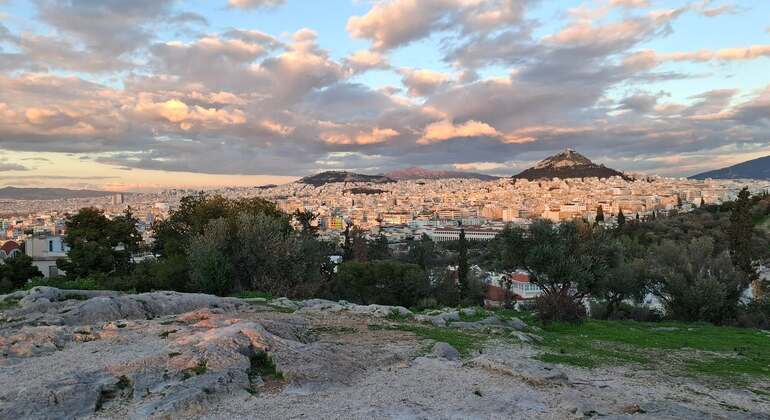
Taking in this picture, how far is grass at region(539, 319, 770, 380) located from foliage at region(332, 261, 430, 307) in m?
16.5

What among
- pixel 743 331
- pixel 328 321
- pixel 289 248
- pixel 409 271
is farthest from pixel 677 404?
pixel 409 271

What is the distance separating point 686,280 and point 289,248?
17469 mm

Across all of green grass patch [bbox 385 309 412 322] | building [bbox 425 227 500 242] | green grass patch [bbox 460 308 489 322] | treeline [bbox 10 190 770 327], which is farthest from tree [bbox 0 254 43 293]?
building [bbox 425 227 500 242]

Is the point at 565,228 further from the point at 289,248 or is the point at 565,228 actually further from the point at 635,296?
the point at 289,248

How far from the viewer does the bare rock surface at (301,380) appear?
7258mm

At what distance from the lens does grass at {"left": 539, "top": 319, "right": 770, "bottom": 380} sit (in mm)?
10617

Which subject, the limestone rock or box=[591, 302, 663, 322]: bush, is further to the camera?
box=[591, 302, 663, 322]: bush

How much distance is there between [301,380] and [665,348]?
9.42m

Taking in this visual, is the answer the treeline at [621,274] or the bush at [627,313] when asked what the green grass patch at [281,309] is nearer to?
the treeline at [621,274]

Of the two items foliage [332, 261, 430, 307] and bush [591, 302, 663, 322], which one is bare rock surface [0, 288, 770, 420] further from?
foliage [332, 261, 430, 307]

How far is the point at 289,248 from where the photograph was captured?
2389cm

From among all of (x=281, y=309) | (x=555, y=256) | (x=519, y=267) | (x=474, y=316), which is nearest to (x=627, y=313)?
(x=555, y=256)

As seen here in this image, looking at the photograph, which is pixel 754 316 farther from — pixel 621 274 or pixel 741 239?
pixel 741 239

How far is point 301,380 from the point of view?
8.37 metres
